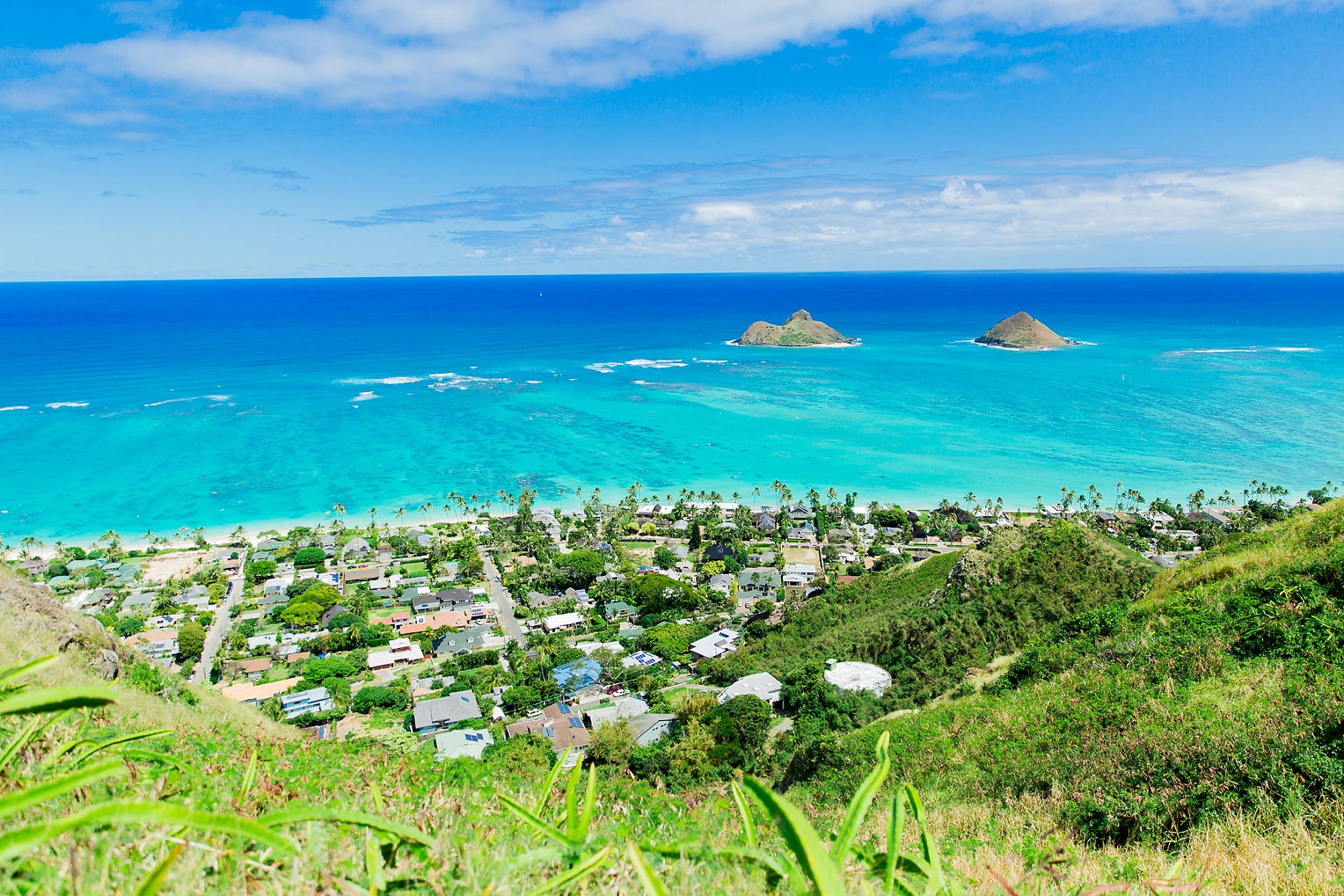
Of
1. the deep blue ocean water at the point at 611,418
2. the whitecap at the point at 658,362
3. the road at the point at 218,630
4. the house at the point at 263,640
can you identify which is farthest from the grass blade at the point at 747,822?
the whitecap at the point at 658,362

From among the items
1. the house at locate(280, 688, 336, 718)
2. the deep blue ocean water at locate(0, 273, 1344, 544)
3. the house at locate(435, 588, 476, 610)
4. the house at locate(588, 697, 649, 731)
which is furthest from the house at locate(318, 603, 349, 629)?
the house at locate(588, 697, 649, 731)

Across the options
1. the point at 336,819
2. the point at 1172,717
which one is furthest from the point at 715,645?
the point at 336,819

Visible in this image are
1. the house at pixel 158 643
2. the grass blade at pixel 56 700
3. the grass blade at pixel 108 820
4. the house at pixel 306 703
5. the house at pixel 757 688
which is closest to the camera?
the grass blade at pixel 108 820

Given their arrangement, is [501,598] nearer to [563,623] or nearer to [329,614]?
[563,623]

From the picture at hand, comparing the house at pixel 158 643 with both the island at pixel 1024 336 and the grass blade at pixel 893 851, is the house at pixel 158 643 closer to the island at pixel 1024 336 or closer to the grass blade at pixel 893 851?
the grass blade at pixel 893 851

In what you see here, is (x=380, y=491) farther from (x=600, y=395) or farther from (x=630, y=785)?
(x=630, y=785)

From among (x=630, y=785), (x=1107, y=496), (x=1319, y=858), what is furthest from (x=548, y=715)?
(x=1107, y=496)
